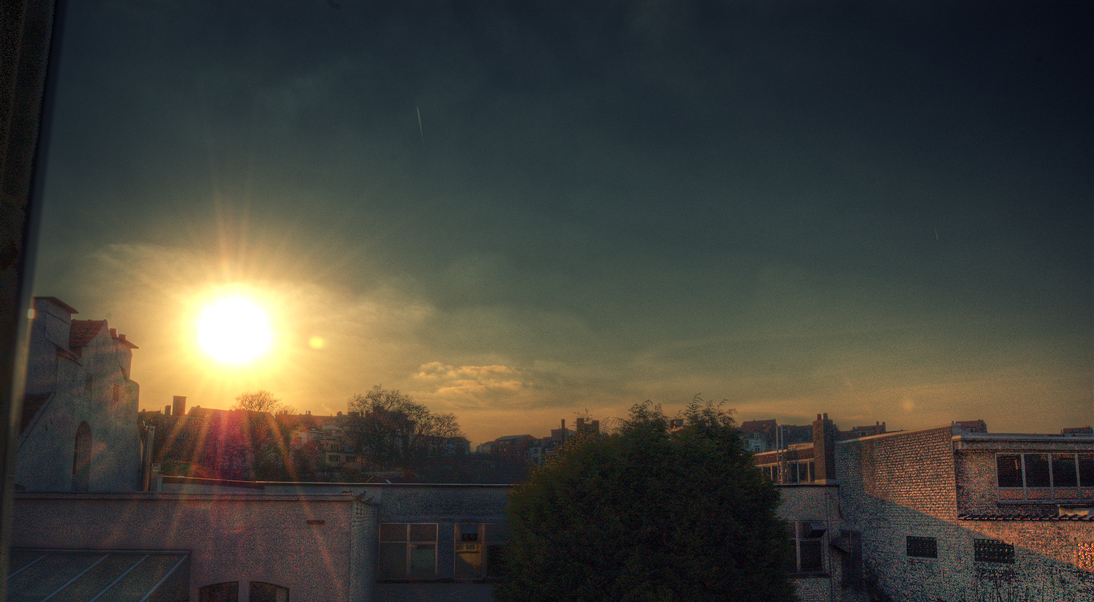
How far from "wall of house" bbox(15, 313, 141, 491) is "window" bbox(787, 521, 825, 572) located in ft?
85.1

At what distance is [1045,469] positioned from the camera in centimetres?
2277

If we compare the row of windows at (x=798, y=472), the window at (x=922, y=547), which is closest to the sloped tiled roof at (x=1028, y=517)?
the window at (x=922, y=547)

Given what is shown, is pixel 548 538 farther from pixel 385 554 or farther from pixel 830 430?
pixel 830 430

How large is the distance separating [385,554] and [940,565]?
19301mm

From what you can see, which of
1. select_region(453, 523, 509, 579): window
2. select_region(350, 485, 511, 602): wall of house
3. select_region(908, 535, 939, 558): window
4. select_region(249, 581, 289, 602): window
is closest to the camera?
select_region(249, 581, 289, 602): window

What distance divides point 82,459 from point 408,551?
12850 mm

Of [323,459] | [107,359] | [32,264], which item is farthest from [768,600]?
[323,459]

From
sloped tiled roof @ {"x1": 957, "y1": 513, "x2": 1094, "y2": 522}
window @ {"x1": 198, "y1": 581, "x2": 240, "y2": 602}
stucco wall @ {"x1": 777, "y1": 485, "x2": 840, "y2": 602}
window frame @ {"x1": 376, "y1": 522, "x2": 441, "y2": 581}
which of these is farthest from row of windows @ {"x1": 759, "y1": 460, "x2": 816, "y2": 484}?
window @ {"x1": 198, "y1": 581, "x2": 240, "y2": 602}

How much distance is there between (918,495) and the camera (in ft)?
80.0

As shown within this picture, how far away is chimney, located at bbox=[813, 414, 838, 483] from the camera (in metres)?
29.1

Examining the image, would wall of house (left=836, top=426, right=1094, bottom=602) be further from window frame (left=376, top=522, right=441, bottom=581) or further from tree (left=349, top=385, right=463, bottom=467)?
tree (left=349, top=385, right=463, bottom=467)

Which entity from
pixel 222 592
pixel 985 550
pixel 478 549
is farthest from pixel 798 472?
pixel 222 592

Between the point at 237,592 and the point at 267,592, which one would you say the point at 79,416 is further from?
the point at 267,592

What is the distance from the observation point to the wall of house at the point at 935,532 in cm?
2050
